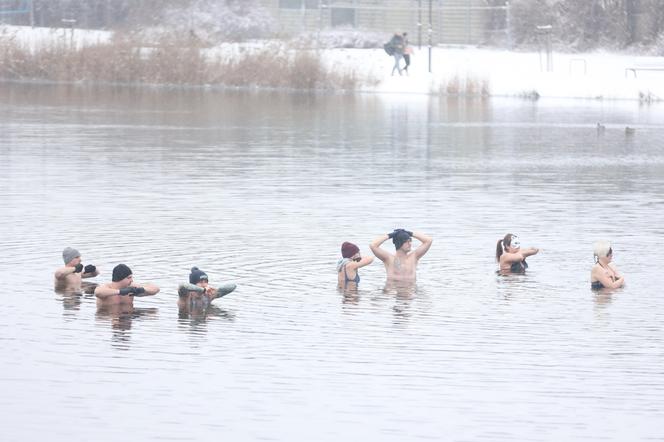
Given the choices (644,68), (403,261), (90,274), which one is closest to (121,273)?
(90,274)

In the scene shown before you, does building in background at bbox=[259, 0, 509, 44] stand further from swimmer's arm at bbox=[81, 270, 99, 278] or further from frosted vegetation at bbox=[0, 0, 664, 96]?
swimmer's arm at bbox=[81, 270, 99, 278]

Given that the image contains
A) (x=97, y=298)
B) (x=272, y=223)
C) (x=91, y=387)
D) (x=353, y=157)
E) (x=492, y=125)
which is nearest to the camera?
(x=91, y=387)

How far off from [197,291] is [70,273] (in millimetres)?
A: 2225

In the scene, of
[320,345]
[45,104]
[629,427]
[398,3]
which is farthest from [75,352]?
[398,3]

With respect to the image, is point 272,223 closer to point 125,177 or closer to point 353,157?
point 125,177

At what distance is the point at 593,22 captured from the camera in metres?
85.2

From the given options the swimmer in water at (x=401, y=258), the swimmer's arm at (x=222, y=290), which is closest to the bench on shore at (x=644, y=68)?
the swimmer in water at (x=401, y=258)

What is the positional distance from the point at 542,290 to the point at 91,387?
7.55 m

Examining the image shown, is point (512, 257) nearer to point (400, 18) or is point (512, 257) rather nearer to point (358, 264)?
point (358, 264)

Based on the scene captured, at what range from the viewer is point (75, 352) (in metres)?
16.8

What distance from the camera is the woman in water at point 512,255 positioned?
866 inches

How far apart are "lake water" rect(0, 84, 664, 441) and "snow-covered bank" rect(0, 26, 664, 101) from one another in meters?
25.2

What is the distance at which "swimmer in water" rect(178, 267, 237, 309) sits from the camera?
19125mm

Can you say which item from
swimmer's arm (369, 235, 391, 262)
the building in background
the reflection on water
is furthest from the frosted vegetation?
the reflection on water
